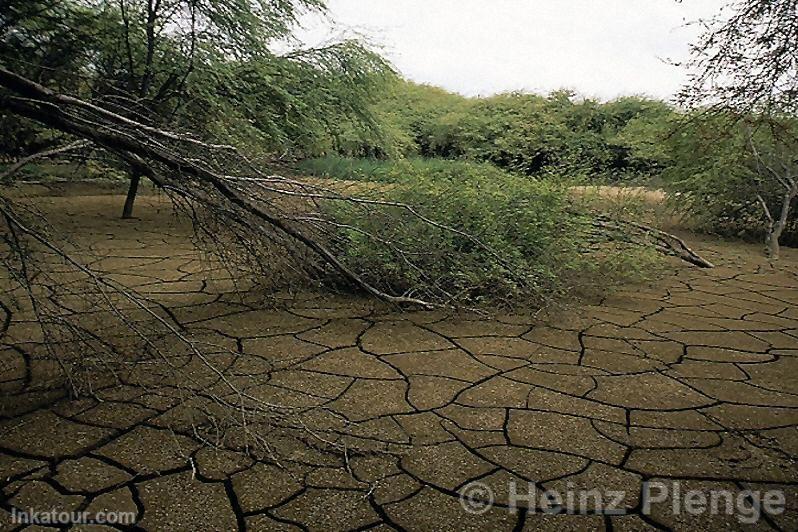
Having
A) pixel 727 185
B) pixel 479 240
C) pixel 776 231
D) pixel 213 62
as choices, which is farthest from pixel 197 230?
pixel 727 185

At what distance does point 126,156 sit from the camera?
204 centimetres

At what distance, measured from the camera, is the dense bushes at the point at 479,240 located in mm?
3594

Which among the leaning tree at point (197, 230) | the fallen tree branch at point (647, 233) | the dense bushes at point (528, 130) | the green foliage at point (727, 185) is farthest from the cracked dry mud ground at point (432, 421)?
the dense bushes at point (528, 130)

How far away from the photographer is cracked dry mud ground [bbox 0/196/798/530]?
1.68 metres

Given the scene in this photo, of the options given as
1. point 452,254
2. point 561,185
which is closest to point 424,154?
point 561,185

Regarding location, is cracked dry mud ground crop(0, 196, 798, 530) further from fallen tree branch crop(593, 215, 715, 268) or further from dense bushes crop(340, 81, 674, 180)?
dense bushes crop(340, 81, 674, 180)

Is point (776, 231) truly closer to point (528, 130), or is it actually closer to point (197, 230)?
point (528, 130)

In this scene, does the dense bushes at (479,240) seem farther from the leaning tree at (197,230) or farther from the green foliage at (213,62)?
the green foliage at (213,62)

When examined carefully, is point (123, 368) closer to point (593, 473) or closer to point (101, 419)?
point (101, 419)

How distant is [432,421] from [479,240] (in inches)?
52.0

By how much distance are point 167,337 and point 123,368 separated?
1.31ft

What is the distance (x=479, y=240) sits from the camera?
3320 mm

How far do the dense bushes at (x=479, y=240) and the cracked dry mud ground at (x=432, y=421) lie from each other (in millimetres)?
235

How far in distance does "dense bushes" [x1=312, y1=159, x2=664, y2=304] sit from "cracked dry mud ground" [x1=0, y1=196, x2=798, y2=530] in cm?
23
